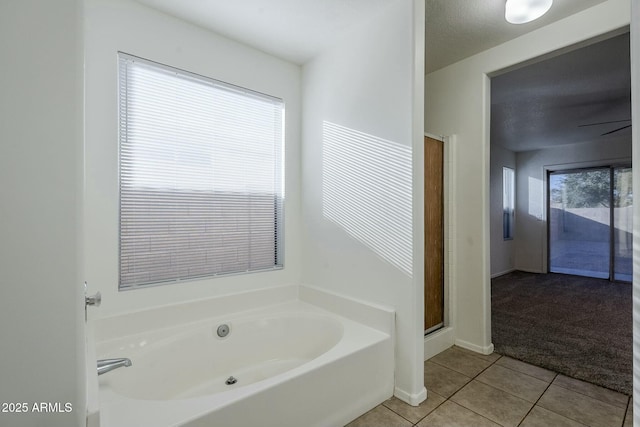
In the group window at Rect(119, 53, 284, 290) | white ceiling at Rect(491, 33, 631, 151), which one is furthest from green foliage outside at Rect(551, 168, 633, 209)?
window at Rect(119, 53, 284, 290)

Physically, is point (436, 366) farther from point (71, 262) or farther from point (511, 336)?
point (71, 262)

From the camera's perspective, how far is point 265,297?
255 cm

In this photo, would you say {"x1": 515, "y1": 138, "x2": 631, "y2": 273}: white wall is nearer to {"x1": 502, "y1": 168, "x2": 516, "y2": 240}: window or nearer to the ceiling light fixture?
{"x1": 502, "y1": 168, "x2": 516, "y2": 240}: window

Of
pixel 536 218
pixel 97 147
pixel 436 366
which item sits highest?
pixel 97 147

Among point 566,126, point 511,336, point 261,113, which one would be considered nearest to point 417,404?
point 511,336

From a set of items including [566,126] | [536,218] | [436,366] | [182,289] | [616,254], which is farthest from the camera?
[536,218]

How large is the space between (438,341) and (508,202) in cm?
481

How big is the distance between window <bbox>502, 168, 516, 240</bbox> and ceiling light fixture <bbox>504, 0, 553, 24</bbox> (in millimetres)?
4840

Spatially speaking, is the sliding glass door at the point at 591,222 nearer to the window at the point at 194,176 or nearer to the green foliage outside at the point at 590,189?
the green foliage outside at the point at 590,189

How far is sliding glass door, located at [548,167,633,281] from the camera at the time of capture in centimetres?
526

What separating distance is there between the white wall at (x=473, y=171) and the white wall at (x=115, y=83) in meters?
1.78

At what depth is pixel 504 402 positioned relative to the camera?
1929 mm

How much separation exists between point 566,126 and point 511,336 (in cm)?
366

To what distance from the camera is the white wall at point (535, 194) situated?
581cm
